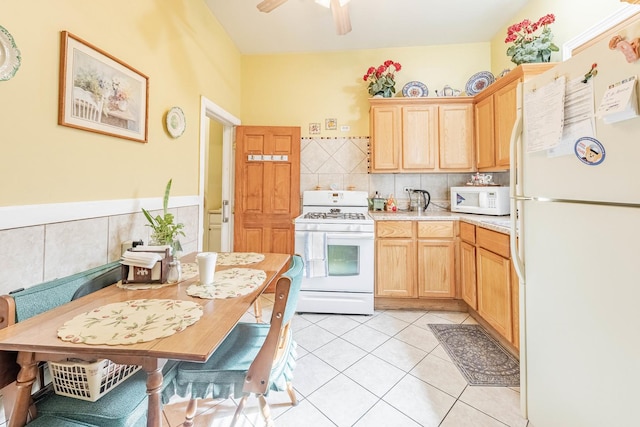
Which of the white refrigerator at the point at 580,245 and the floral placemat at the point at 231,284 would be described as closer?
the white refrigerator at the point at 580,245

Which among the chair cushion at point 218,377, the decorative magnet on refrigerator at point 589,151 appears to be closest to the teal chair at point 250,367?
the chair cushion at point 218,377

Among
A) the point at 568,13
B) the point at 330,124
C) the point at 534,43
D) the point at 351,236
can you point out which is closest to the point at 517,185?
the point at 351,236

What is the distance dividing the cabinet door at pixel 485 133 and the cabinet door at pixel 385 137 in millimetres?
825

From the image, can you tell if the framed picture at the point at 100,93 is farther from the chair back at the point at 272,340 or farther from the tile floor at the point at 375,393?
the tile floor at the point at 375,393

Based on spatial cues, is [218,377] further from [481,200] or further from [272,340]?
[481,200]

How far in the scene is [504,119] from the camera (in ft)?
7.85

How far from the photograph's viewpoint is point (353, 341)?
212 cm

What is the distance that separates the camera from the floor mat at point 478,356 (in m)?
1.68

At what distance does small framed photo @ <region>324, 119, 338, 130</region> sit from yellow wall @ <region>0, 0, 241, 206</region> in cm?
143

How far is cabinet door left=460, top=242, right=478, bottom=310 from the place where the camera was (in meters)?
2.35

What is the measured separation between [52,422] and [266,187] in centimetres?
252

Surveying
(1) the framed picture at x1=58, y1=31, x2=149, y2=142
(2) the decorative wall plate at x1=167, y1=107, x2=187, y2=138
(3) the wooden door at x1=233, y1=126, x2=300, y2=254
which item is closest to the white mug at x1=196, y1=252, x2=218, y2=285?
(1) the framed picture at x1=58, y1=31, x2=149, y2=142

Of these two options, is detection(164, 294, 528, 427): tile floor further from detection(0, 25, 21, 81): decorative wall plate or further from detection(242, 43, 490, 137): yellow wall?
detection(242, 43, 490, 137): yellow wall

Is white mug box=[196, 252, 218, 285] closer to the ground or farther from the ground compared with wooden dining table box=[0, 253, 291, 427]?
farther from the ground
